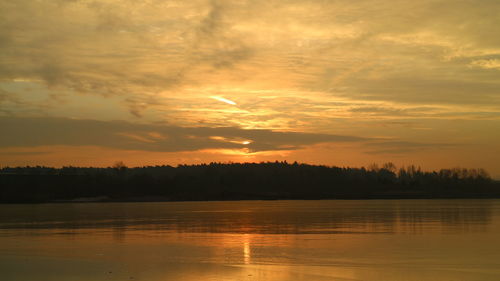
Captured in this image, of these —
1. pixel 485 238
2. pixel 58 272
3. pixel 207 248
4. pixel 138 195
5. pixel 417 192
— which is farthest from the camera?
pixel 417 192

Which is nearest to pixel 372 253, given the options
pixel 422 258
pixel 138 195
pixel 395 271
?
pixel 422 258

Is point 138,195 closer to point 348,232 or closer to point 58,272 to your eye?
point 348,232

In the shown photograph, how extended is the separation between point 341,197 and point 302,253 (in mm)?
91847

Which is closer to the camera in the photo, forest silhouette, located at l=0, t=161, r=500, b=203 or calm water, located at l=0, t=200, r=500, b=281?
calm water, located at l=0, t=200, r=500, b=281

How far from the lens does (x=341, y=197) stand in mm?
108062

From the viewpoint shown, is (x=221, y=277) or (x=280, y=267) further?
(x=280, y=267)

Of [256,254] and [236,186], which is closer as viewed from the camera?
[256,254]

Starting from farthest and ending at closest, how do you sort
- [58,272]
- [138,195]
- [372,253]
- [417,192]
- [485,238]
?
1. [417,192]
2. [138,195]
3. [485,238]
4. [372,253]
5. [58,272]

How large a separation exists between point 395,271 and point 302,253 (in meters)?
3.97

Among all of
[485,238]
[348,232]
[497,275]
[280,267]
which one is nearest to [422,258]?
[497,275]

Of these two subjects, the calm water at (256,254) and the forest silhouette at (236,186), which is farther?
the forest silhouette at (236,186)

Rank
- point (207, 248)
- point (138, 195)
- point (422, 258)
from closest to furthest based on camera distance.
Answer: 1. point (422, 258)
2. point (207, 248)
3. point (138, 195)

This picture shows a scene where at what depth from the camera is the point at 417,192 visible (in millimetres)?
113188

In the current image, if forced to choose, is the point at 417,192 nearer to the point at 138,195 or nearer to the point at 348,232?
the point at 138,195
